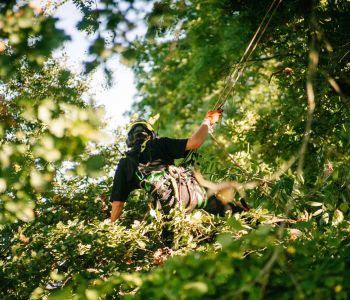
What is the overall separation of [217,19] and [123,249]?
7.18 meters

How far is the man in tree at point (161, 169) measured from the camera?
3586mm

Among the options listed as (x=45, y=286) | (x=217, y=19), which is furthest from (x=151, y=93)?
(x=45, y=286)

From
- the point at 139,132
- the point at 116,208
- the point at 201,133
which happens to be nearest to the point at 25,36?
the point at 201,133

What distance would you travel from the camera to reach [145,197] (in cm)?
436

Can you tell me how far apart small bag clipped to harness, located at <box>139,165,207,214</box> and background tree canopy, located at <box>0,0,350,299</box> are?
0.21 metres

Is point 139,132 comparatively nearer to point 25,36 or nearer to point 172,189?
point 172,189

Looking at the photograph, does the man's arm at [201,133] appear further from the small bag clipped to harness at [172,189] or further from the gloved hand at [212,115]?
the small bag clipped to harness at [172,189]

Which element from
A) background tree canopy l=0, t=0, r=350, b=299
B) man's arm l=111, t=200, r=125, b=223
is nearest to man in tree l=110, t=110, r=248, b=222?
man's arm l=111, t=200, r=125, b=223

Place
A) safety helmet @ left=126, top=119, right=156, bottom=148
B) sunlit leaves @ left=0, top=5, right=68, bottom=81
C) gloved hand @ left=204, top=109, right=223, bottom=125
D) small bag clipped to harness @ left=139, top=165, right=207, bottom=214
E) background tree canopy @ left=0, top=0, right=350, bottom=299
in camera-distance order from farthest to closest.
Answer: safety helmet @ left=126, top=119, right=156, bottom=148 < gloved hand @ left=204, top=109, right=223, bottom=125 < small bag clipped to harness @ left=139, top=165, right=207, bottom=214 < sunlit leaves @ left=0, top=5, right=68, bottom=81 < background tree canopy @ left=0, top=0, right=350, bottom=299

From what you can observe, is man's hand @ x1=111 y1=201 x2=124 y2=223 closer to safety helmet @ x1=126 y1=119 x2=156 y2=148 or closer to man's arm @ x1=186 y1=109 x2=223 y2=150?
safety helmet @ x1=126 y1=119 x2=156 y2=148

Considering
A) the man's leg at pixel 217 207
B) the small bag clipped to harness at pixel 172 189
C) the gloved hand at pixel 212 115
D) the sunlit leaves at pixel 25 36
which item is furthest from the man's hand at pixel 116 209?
the sunlit leaves at pixel 25 36

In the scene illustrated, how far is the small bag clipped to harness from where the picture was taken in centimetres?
353

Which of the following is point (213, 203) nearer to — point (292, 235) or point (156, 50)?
point (292, 235)

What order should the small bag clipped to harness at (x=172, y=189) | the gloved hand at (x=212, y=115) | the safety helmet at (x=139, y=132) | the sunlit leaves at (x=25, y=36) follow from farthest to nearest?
the safety helmet at (x=139, y=132), the gloved hand at (x=212, y=115), the small bag clipped to harness at (x=172, y=189), the sunlit leaves at (x=25, y=36)
